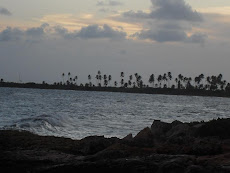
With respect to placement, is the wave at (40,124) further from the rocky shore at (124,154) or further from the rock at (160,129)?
the rocky shore at (124,154)

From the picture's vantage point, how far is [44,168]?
37.5 feet

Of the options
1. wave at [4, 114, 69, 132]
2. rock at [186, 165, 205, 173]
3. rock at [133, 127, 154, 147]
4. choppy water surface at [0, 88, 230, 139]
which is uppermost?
rock at [186, 165, 205, 173]

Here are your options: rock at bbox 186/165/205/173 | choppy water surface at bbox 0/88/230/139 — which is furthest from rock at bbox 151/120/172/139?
rock at bbox 186/165/205/173

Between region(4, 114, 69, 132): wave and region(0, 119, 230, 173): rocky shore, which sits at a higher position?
region(0, 119, 230, 173): rocky shore

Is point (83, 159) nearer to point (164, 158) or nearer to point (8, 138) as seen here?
point (164, 158)

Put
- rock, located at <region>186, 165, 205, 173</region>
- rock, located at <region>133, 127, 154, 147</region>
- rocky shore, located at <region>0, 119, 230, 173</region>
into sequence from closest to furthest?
rock, located at <region>186, 165, 205, 173</region>, rocky shore, located at <region>0, 119, 230, 173</region>, rock, located at <region>133, 127, 154, 147</region>

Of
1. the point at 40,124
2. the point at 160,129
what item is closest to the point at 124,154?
the point at 160,129

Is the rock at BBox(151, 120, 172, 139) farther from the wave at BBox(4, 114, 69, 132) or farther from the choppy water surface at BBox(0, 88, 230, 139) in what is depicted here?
the wave at BBox(4, 114, 69, 132)

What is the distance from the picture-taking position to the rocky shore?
35.1ft

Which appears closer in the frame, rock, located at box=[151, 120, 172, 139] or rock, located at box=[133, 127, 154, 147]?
rock, located at box=[133, 127, 154, 147]

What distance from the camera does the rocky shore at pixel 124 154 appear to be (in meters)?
10.7

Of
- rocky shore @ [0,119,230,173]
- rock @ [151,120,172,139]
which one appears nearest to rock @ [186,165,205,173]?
rocky shore @ [0,119,230,173]

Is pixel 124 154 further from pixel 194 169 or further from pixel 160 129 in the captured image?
pixel 160 129

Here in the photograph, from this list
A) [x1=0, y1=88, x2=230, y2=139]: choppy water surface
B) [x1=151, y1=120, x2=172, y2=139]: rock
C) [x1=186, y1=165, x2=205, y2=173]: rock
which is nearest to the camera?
[x1=186, y1=165, x2=205, y2=173]: rock
